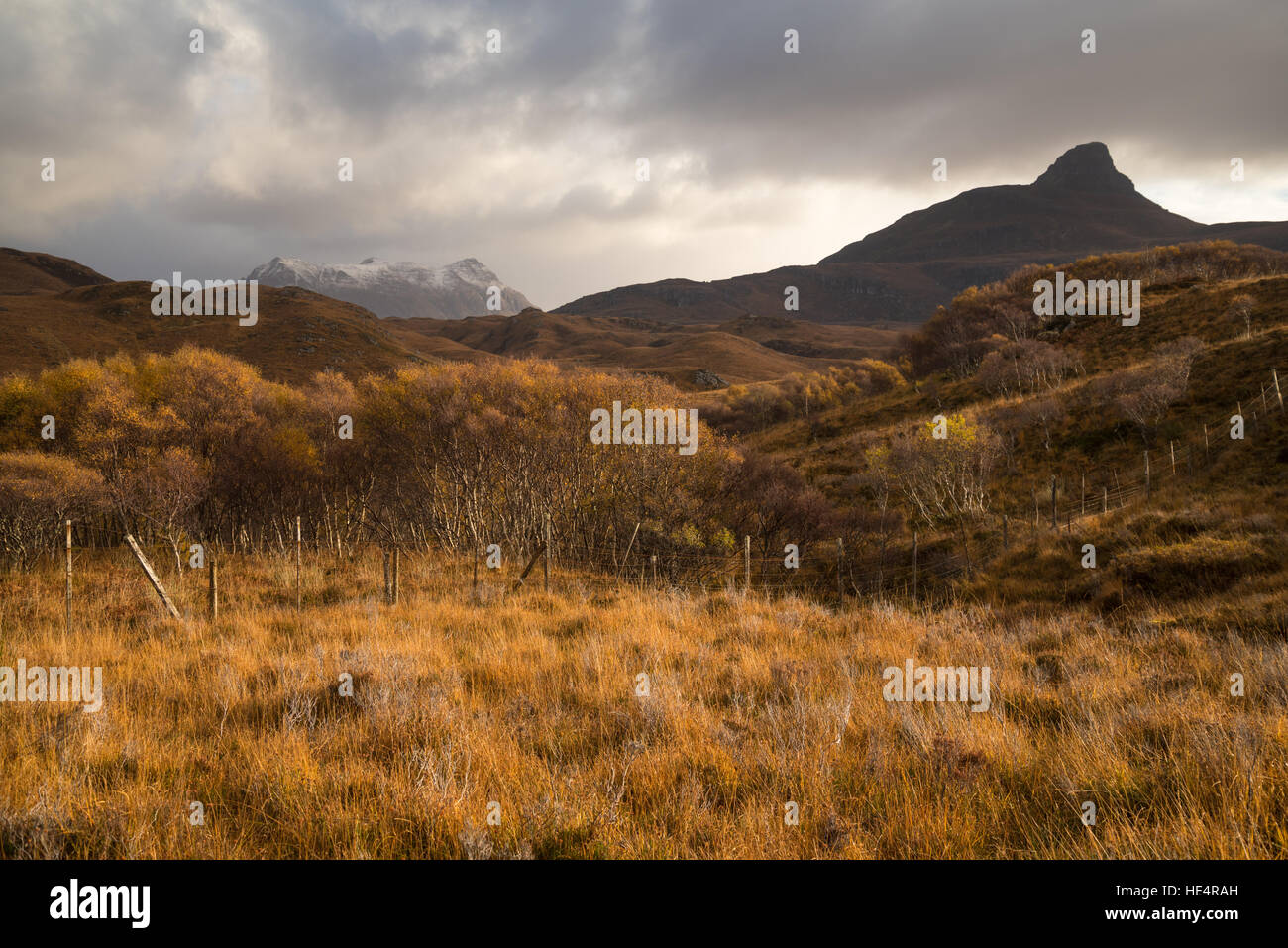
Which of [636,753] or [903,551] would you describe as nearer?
[636,753]

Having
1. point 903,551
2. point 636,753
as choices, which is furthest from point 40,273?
point 636,753

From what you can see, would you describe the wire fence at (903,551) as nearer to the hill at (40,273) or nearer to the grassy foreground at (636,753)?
the grassy foreground at (636,753)

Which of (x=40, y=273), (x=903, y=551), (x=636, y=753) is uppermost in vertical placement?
(x=40, y=273)

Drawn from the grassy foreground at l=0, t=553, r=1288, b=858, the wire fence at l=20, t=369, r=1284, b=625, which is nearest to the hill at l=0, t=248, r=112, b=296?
the wire fence at l=20, t=369, r=1284, b=625

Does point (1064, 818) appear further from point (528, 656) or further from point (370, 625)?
point (370, 625)

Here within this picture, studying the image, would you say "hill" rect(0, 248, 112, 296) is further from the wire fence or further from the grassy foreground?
the grassy foreground

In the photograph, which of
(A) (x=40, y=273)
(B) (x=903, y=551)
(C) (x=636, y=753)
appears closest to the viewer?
(C) (x=636, y=753)

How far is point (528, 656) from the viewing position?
21.9 feet

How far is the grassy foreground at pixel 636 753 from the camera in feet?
9.18

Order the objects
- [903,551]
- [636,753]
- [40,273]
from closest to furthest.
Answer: [636,753]
[903,551]
[40,273]

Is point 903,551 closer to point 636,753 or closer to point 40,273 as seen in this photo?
point 636,753

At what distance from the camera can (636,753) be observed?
150 inches

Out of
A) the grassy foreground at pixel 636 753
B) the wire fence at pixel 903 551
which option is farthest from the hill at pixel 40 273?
the grassy foreground at pixel 636 753
